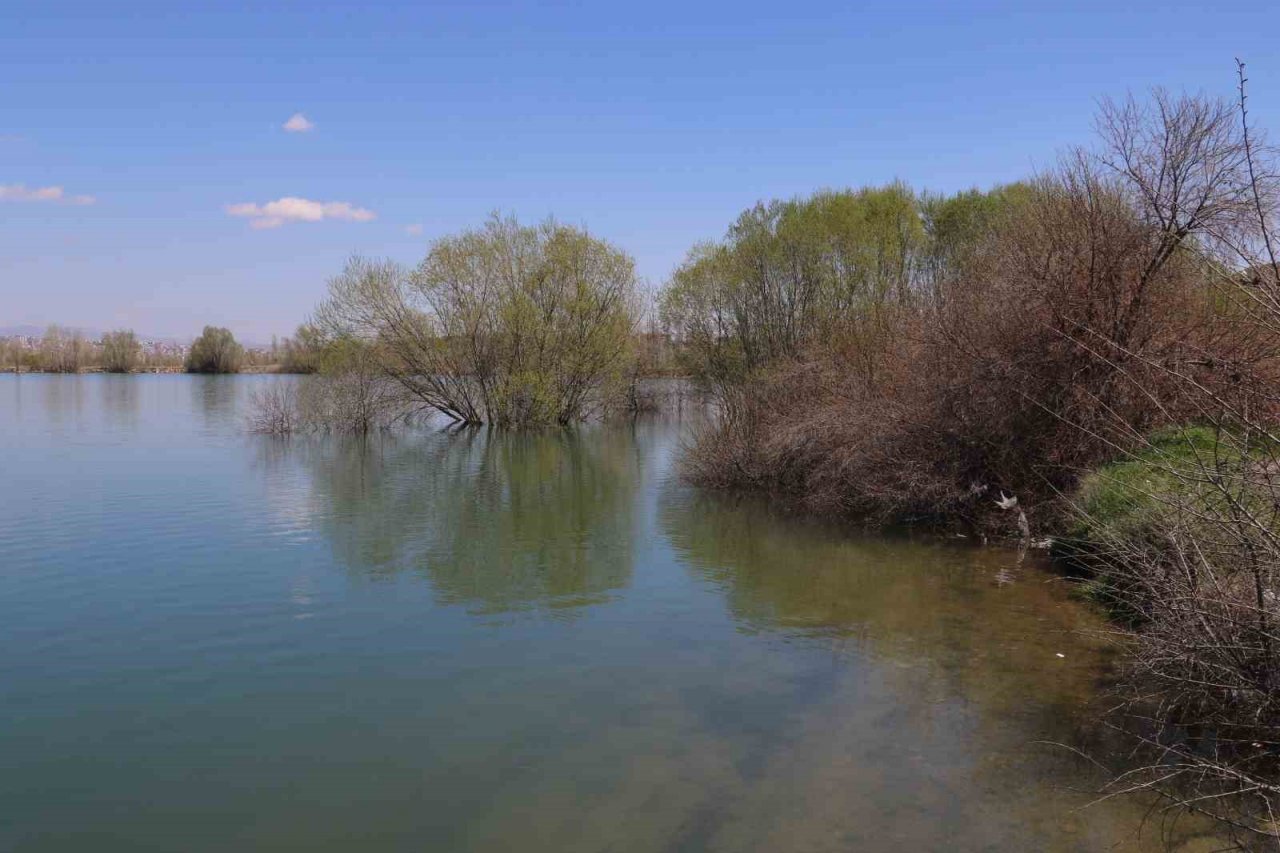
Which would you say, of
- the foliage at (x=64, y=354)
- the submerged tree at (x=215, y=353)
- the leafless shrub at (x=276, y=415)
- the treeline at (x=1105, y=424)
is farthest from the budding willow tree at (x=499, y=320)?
the foliage at (x=64, y=354)

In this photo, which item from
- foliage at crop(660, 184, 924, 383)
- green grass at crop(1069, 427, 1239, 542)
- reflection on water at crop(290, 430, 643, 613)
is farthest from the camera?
foliage at crop(660, 184, 924, 383)

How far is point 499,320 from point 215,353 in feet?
240

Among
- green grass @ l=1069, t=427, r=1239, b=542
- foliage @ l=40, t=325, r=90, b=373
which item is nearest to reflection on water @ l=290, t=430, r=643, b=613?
green grass @ l=1069, t=427, r=1239, b=542

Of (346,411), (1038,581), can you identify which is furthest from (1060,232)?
(346,411)

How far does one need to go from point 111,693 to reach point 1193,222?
1679 cm

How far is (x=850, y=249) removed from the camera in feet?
113

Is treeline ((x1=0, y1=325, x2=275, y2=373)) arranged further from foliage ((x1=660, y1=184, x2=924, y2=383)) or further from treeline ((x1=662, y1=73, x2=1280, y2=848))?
treeline ((x1=662, y1=73, x2=1280, y2=848))

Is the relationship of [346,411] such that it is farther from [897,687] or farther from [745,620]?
[897,687]

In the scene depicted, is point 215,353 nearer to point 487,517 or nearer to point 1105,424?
point 487,517

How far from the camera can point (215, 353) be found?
104 metres

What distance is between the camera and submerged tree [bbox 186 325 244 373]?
103938 millimetres

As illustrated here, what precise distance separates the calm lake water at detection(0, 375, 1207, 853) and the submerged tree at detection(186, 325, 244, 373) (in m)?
93.2

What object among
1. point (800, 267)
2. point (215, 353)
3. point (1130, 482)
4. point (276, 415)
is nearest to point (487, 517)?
point (1130, 482)

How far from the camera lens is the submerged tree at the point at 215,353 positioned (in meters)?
104
